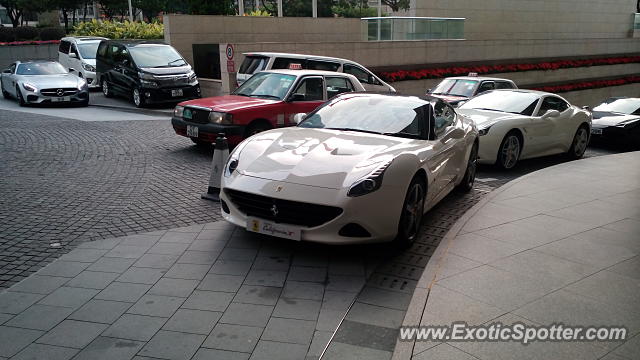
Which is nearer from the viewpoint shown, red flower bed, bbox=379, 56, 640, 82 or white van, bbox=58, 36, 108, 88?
white van, bbox=58, 36, 108, 88

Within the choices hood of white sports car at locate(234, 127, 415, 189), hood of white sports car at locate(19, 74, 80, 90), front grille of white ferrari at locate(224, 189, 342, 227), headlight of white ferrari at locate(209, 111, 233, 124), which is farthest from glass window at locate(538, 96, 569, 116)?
hood of white sports car at locate(19, 74, 80, 90)

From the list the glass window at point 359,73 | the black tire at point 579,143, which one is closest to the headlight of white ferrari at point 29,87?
the glass window at point 359,73

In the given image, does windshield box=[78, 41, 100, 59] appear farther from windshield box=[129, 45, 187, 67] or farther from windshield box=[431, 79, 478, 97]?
windshield box=[431, 79, 478, 97]

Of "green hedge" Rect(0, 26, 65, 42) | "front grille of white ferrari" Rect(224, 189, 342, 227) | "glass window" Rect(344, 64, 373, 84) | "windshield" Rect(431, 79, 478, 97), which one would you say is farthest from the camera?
"green hedge" Rect(0, 26, 65, 42)

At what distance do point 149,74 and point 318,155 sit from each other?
39.6 feet

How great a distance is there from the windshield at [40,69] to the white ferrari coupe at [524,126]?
1301 centimetres

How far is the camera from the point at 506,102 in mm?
10961

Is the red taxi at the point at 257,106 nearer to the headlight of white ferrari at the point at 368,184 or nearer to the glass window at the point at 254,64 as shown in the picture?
the glass window at the point at 254,64

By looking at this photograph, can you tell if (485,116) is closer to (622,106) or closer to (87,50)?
(622,106)

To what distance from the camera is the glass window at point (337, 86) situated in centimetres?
1098

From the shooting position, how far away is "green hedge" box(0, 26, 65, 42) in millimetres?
37094

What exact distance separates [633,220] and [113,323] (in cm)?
596

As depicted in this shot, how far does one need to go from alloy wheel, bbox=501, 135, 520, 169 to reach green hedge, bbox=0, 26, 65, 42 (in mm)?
36295

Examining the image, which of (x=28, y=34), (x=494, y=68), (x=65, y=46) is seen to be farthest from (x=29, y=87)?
(x=28, y=34)
